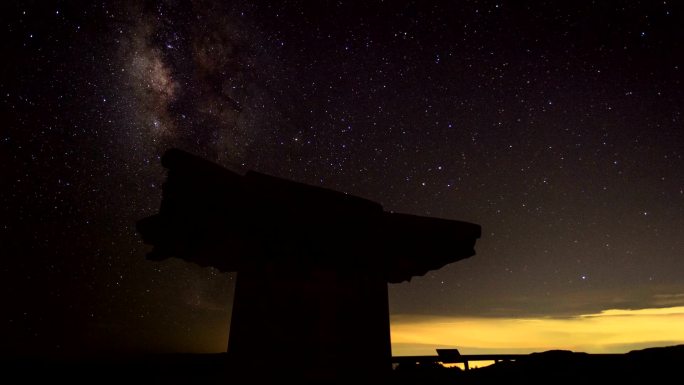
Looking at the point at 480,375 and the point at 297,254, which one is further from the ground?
the point at 297,254

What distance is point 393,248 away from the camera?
11.2ft

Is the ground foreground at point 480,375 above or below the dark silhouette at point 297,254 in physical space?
below

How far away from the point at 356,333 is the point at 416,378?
117 inches

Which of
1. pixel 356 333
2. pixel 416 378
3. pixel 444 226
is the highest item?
pixel 444 226

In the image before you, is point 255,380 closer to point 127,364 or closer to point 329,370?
point 329,370

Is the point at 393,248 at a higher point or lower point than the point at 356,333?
higher

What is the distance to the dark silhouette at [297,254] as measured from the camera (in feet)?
9.25

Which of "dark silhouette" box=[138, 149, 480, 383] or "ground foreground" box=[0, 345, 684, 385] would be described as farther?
"ground foreground" box=[0, 345, 684, 385]

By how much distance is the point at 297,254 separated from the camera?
327 centimetres

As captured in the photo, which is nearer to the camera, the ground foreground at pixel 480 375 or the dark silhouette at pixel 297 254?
the dark silhouette at pixel 297 254

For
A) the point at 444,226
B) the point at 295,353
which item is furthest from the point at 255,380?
the point at 444,226

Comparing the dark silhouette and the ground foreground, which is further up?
the dark silhouette

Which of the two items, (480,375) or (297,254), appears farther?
(480,375)

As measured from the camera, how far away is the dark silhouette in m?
2.82
